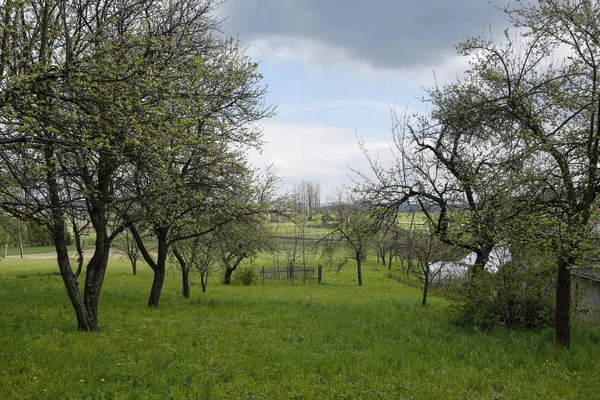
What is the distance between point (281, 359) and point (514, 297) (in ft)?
19.6

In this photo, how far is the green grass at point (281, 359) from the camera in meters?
5.70

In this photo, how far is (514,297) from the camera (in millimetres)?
9617

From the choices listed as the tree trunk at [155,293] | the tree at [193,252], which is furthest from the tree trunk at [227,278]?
the tree trunk at [155,293]

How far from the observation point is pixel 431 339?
8.70 meters

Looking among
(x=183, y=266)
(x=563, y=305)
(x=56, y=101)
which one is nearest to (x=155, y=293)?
(x=183, y=266)

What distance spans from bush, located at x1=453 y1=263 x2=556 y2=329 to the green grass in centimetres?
64

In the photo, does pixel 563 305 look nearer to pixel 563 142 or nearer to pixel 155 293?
pixel 563 142

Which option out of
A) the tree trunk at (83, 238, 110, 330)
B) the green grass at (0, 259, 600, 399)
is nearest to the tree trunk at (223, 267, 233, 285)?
the green grass at (0, 259, 600, 399)

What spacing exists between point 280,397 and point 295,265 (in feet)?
103

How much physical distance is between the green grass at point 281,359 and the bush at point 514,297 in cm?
64

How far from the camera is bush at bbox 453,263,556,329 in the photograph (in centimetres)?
943

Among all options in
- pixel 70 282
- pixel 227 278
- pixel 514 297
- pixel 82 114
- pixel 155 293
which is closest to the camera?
pixel 82 114

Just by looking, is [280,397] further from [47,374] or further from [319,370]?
[47,374]

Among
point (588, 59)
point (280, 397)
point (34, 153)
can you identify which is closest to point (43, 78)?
point (34, 153)
